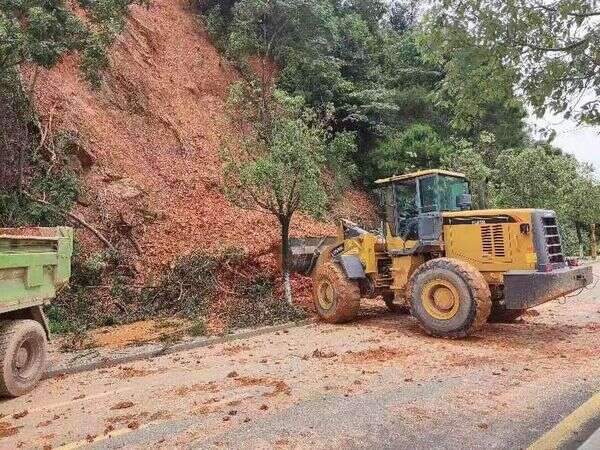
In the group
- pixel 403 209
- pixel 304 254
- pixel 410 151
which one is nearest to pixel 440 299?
pixel 403 209

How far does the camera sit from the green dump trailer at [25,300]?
20.4ft

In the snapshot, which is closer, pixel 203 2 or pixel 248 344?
pixel 248 344

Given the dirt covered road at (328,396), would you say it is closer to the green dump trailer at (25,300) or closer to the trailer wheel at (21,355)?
the trailer wheel at (21,355)

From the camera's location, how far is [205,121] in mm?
20266

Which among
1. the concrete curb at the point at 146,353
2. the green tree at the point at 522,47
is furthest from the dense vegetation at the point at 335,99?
the concrete curb at the point at 146,353

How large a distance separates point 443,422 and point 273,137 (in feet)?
27.4

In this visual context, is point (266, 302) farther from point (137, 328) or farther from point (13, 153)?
point (13, 153)

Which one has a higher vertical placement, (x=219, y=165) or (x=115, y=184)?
(x=219, y=165)

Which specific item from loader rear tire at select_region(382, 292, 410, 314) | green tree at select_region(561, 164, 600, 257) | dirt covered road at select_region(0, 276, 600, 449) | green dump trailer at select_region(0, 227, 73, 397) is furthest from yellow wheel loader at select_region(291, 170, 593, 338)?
green tree at select_region(561, 164, 600, 257)

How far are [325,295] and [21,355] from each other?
5.71 m

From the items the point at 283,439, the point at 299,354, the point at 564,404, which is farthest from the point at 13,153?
the point at 564,404

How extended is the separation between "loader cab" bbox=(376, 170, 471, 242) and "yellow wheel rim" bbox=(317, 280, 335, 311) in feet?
5.36

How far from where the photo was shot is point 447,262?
8719 mm

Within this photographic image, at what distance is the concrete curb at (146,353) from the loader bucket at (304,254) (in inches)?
119
